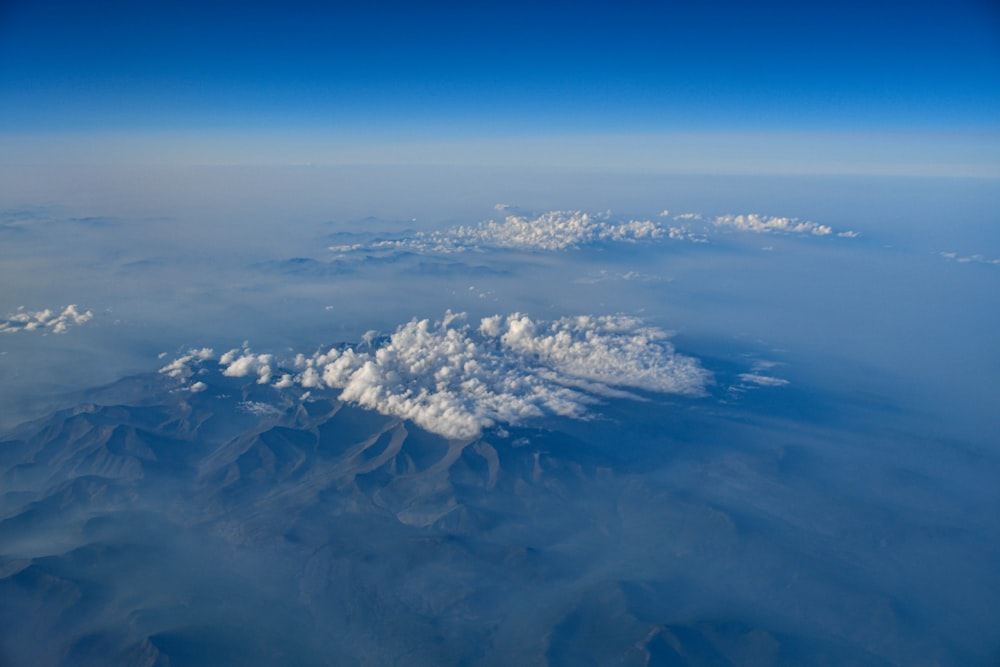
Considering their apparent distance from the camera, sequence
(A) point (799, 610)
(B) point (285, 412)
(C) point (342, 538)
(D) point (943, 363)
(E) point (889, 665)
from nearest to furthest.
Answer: (E) point (889, 665), (A) point (799, 610), (C) point (342, 538), (B) point (285, 412), (D) point (943, 363)

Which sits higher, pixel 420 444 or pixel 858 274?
pixel 858 274

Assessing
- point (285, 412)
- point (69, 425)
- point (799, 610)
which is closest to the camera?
point (799, 610)

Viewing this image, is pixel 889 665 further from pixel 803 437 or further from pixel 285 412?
pixel 285 412

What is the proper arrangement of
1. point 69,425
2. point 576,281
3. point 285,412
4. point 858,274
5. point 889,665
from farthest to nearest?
point 858,274 → point 576,281 → point 285,412 → point 69,425 → point 889,665

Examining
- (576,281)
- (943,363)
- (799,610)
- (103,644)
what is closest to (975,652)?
(799,610)

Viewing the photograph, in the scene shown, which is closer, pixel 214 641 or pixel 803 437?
pixel 214 641

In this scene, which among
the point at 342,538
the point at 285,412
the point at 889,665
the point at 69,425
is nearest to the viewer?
the point at 889,665

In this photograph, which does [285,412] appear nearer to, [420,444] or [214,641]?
[420,444]

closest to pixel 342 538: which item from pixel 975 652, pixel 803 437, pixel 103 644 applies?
pixel 103 644

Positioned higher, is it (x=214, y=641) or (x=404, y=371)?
(x=404, y=371)
